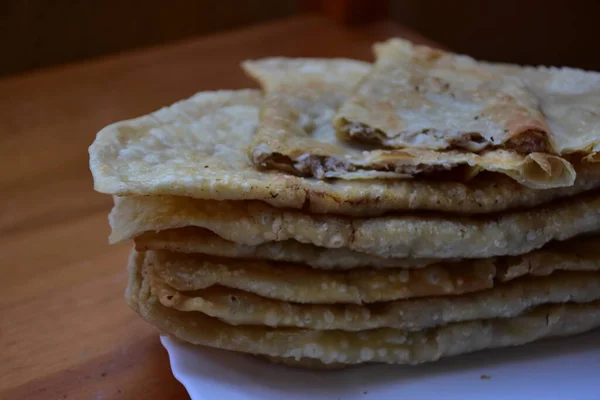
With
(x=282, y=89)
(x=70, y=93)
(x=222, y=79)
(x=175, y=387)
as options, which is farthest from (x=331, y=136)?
(x=70, y=93)

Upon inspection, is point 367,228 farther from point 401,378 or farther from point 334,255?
point 401,378

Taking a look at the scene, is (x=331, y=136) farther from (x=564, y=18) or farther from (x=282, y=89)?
(x=564, y=18)

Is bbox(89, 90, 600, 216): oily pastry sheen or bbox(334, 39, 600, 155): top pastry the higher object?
bbox(334, 39, 600, 155): top pastry

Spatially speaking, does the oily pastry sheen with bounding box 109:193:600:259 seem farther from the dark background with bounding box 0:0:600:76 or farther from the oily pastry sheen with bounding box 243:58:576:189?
the dark background with bounding box 0:0:600:76

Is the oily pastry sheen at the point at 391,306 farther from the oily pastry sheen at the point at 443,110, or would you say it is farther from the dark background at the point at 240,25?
the dark background at the point at 240,25

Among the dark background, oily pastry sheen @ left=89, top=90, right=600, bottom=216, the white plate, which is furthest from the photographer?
the dark background

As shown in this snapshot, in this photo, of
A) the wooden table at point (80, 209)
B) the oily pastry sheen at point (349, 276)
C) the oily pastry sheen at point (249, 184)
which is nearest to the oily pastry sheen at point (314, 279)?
the oily pastry sheen at point (349, 276)

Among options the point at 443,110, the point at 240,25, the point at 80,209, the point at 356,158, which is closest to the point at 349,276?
the point at 356,158

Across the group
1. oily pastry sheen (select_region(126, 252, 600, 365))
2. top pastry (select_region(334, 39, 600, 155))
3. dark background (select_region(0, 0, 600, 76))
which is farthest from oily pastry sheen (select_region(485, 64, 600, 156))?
dark background (select_region(0, 0, 600, 76))
